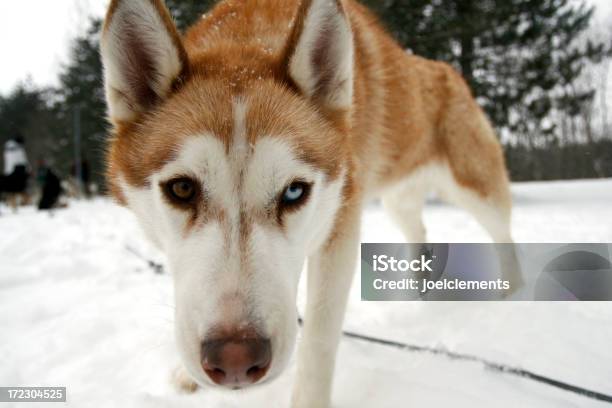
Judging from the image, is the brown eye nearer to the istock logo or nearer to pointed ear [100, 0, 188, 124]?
pointed ear [100, 0, 188, 124]

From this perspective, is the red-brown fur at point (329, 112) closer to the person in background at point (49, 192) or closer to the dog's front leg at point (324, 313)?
the dog's front leg at point (324, 313)

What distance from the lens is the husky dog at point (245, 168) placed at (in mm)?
1083

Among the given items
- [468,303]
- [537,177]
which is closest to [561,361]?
[468,303]

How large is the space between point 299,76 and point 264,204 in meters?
0.63

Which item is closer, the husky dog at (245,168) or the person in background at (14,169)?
the husky dog at (245,168)

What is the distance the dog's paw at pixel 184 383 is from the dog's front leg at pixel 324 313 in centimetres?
48

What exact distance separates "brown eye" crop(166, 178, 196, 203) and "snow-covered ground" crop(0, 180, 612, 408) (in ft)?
1.87

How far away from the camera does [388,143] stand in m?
2.54

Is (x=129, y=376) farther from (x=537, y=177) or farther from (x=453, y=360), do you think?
(x=537, y=177)

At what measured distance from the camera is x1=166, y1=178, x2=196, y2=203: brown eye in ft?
4.23

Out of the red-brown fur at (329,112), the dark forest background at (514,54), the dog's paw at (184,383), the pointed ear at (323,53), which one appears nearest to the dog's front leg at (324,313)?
the red-brown fur at (329,112)
